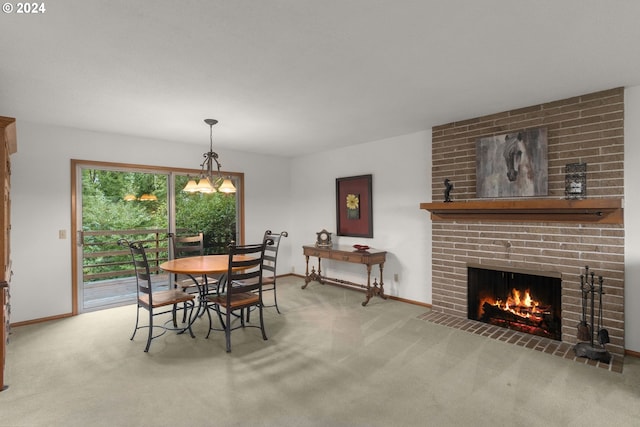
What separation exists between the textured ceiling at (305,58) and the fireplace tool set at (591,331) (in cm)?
172

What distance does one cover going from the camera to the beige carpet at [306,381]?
2127mm

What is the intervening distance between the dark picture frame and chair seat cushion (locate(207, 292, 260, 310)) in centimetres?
240

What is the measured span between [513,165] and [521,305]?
1509 millimetres

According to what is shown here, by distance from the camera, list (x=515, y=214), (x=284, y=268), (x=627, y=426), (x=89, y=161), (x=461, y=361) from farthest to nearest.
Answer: (x=284, y=268) < (x=89, y=161) < (x=515, y=214) < (x=461, y=361) < (x=627, y=426)

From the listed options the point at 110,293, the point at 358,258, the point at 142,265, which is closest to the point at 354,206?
the point at 358,258

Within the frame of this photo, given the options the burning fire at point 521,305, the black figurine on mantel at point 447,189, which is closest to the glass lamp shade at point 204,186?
the black figurine on mantel at point 447,189

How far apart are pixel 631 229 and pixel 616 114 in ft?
3.30

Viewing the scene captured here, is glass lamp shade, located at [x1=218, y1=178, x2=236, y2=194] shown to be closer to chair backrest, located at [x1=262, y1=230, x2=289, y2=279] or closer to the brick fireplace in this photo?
chair backrest, located at [x1=262, y1=230, x2=289, y2=279]

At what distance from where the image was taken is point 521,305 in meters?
3.67

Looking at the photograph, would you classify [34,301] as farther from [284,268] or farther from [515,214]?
[515,214]

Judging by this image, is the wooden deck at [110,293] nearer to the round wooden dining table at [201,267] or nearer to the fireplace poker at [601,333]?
the round wooden dining table at [201,267]

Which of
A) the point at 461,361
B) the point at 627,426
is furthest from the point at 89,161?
the point at 627,426

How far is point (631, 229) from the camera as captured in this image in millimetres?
2922

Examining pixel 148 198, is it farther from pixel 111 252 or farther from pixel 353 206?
pixel 353 206
